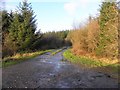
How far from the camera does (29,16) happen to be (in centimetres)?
5478

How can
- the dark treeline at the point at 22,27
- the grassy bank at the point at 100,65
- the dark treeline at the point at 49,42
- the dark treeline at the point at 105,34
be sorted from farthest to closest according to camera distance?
the dark treeline at the point at 49,42, the dark treeline at the point at 22,27, the dark treeline at the point at 105,34, the grassy bank at the point at 100,65

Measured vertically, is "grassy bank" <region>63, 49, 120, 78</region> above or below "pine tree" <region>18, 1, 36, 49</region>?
below

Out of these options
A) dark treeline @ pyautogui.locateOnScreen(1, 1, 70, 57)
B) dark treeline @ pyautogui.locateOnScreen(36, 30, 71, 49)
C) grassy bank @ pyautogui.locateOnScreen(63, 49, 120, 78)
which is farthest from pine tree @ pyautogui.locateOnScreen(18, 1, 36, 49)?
grassy bank @ pyautogui.locateOnScreen(63, 49, 120, 78)

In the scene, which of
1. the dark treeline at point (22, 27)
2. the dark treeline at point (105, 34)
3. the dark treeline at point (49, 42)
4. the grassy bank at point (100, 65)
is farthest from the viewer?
the dark treeline at point (49, 42)

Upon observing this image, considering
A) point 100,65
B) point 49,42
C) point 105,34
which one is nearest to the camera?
point 100,65

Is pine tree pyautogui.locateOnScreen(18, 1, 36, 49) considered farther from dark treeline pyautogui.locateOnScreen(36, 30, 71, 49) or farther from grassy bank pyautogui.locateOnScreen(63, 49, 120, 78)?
grassy bank pyautogui.locateOnScreen(63, 49, 120, 78)

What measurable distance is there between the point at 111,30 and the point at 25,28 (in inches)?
1192

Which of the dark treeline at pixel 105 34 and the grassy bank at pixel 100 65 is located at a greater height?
the dark treeline at pixel 105 34

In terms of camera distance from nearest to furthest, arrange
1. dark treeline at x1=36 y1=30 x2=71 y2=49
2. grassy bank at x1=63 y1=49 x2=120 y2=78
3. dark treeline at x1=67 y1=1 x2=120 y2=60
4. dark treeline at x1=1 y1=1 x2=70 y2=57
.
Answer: grassy bank at x1=63 y1=49 x2=120 y2=78
dark treeline at x1=67 y1=1 x2=120 y2=60
dark treeline at x1=1 y1=1 x2=70 y2=57
dark treeline at x1=36 y1=30 x2=71 y2=49

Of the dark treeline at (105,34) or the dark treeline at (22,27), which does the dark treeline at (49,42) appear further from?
the dark treeline at (105,34)

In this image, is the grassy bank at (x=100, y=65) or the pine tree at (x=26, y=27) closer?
the grassy bank at (x=100, y=65)

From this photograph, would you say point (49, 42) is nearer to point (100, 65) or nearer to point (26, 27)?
point (26, 27)

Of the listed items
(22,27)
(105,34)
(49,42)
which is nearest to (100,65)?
(105,34)

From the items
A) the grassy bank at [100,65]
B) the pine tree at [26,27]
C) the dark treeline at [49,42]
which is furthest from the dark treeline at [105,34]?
the dark treeline at [49,42]
